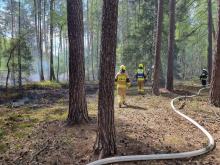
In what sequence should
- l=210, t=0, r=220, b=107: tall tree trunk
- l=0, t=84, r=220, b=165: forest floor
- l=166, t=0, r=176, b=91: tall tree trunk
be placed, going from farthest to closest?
l=166, t=0, r=176, b=91: tall tree trunk
l=210, t=0, r=220, b=107: tall tree trunk
l=0, t=84, r=220, b=165: forest floor

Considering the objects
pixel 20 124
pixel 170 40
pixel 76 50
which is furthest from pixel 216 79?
pixel 20 124

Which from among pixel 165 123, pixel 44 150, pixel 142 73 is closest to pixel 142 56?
pixel 142 73

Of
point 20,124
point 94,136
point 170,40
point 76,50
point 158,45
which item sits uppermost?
point 170,40

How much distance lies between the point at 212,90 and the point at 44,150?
8339 mm

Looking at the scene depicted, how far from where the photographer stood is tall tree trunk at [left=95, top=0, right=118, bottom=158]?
20.8 feet

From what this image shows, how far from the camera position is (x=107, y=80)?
6504 millimetres

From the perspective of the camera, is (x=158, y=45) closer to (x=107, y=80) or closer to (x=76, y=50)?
(x=76, y=50)

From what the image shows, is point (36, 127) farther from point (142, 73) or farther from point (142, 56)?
point (142, 56)

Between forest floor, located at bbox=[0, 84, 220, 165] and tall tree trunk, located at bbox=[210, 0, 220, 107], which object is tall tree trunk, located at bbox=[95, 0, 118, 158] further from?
tall tree trunk, located at bbox=[210, 0, 220, 107]

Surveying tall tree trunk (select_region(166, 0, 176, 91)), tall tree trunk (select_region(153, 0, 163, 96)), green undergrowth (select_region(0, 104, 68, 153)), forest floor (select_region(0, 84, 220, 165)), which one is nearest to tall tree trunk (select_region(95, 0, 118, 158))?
forest floor (select_region(0, 84, 220, 165))

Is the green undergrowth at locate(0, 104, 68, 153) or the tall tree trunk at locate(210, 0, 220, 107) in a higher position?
the tall tree trunk at locate(210, 0, 220, 107)

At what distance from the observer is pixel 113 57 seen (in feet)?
21.3

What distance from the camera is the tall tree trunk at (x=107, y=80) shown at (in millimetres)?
6332

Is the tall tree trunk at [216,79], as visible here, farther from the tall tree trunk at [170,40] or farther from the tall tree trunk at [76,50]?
the tall tree trunk at [170,40]
